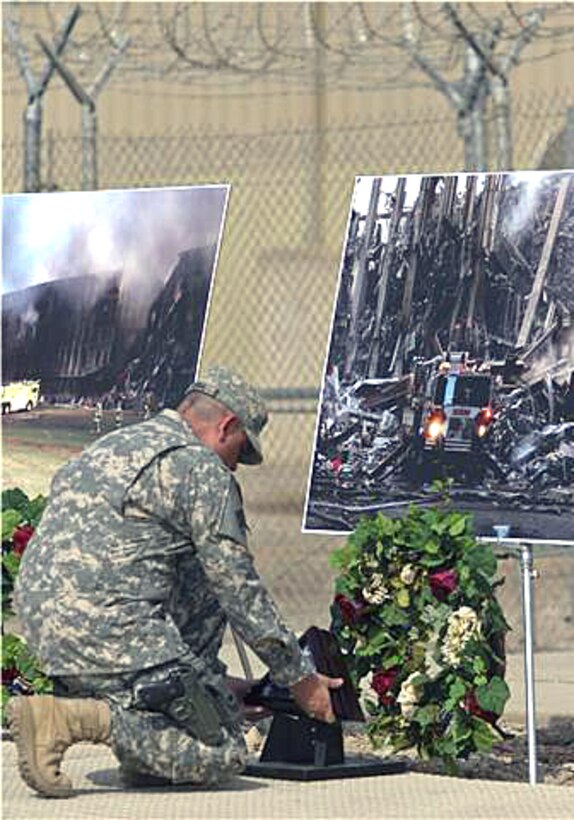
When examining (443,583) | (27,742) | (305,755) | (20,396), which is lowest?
(305,755)

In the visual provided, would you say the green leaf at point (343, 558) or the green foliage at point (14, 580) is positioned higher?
the green leaf at point (343, 558)

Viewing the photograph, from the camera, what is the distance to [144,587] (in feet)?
21.2

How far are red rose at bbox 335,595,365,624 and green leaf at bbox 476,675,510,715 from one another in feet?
1.39

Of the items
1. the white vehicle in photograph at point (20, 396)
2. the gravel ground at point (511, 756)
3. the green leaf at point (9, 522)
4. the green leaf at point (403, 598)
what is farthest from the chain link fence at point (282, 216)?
the green leaf at point (403, 598)

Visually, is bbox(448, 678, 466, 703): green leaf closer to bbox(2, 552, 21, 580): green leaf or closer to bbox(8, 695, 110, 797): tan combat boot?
bbox(8, 695, 110, 797): tan combat boot

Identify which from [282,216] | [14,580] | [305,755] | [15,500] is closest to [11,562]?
[14,580]

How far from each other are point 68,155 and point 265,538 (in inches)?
173

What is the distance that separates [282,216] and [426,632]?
12.1 meters

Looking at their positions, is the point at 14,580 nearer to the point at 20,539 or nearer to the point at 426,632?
the point at 20,539

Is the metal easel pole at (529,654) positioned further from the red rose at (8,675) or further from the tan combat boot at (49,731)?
the red rose at (8,675)

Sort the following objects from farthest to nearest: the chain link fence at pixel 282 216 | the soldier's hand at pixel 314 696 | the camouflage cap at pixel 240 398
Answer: the chain link fence at pixel 282 216 < the camouflage cap at pixel 240 398 < the soldier's hand at pixel 314 696

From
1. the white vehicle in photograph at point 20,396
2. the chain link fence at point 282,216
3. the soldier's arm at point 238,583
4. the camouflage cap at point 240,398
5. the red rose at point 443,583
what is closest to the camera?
the soldier's arm at point 238,583

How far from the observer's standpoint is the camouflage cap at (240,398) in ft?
21.7

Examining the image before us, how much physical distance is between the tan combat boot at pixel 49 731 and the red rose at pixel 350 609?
0.91 meters
